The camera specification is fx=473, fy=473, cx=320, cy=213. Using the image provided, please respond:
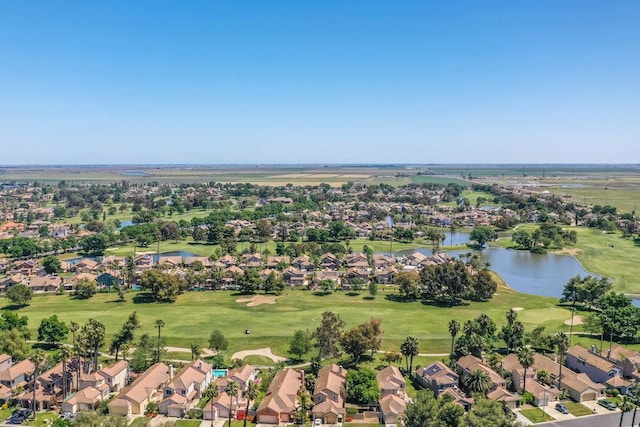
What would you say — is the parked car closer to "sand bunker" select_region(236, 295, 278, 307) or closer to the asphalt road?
the asphalt road

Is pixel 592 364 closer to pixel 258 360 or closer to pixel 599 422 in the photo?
pixel 599 422

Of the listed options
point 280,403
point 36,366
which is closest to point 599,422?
point 280,403

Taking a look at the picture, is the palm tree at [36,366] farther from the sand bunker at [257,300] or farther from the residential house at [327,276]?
the residential house at [327,276]

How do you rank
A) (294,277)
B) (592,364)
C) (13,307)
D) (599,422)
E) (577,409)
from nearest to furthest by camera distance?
(599,422) → (577,409) → (592,364) → (13,307) → (294,277)

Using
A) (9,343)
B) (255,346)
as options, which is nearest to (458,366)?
(255,346)

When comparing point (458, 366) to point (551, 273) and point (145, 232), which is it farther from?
point (145, 232)

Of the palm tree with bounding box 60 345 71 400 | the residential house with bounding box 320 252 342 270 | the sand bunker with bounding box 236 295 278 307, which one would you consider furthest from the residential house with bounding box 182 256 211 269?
the palm tree with bounding box 60 345 71 400

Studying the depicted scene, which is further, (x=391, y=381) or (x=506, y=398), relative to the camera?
(x=391, y=381)

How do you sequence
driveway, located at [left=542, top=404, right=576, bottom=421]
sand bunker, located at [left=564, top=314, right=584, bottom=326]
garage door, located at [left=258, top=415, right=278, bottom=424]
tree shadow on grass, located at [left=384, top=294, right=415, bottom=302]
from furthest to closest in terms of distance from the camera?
tree shadow on grass, located at [left=384, top=294, right=415, bottom=302]
sand bunker, located at [left=564, top=314, right=584, bottom=326]
driveway, located at [left=542, top=404, right=576, bottom=421]
garage door, located at [left=258, top=415, right=278, bottom=424]
